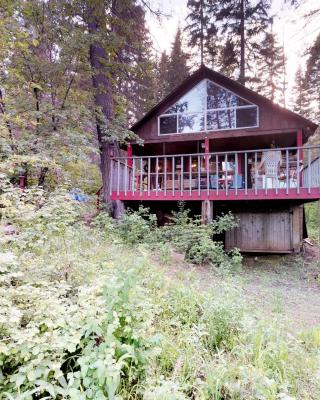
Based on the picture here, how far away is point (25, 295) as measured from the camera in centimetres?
231

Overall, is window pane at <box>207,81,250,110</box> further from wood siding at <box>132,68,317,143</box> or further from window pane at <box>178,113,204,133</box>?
window pane at <box>178,113,204,133</box>

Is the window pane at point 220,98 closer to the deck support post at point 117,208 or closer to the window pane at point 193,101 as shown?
the window pane at point 193,101

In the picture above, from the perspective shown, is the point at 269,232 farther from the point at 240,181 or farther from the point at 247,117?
the point at 247,117

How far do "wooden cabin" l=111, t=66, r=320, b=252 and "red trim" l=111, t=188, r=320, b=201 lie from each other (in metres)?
0.03

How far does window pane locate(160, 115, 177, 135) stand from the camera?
10.6m

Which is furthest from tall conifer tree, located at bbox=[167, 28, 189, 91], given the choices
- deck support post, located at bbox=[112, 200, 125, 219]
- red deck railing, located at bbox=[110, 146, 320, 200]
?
deck support post, located at bbox=[112, 200, 125, 219]

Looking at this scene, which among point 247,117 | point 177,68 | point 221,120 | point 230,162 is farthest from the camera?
point 177,68

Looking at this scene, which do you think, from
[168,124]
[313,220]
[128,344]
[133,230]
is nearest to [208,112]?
[168,124]

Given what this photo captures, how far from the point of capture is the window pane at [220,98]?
9.96m

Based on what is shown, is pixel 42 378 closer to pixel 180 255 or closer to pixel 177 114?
pixel 180 255

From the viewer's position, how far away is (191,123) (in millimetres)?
10406

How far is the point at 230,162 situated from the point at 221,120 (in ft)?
6.08

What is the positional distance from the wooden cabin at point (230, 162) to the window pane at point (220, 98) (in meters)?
0.04

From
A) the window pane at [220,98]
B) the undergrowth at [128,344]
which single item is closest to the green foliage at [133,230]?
the undergrowth at [128,344]
